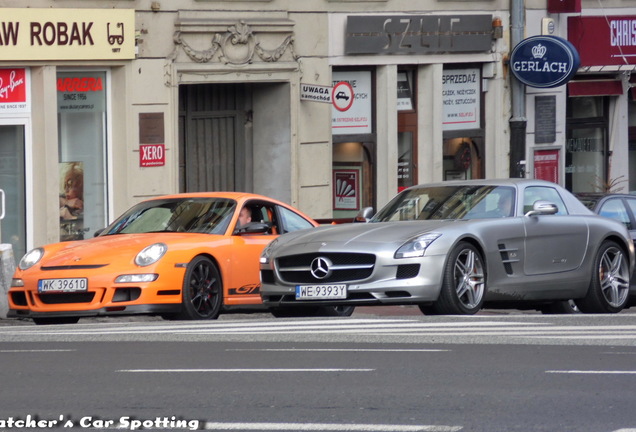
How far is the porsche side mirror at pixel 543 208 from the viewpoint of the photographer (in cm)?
1519

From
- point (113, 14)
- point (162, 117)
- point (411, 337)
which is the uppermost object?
point (113, 14)

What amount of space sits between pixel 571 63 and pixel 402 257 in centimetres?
1478

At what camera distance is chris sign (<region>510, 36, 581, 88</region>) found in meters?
27.8

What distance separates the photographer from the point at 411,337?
12117mm

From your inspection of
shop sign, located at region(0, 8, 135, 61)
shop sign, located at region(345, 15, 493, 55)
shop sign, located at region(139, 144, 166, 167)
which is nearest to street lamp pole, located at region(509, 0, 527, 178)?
shop sign, located at region(345, 15, 493, 55)

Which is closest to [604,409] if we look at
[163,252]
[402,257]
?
[402,257]

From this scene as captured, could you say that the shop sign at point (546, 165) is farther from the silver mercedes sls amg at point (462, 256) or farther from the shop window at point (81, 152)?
the silver mercedes sls amg at point (462, 256)

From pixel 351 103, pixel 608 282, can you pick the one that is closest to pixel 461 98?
pixel 351 103

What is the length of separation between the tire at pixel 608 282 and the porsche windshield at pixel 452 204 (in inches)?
57.2

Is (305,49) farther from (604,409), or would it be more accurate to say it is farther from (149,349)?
(604,409)

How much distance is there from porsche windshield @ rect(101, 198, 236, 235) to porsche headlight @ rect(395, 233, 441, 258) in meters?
2.90

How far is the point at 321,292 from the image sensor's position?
14.2 metres

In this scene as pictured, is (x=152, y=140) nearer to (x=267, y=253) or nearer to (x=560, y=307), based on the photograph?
(x=560, y=307)

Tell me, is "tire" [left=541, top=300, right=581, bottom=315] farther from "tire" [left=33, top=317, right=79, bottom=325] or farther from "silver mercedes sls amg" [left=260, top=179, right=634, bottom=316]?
"tire" [left=33, top=317, right=79, bottom=325]
